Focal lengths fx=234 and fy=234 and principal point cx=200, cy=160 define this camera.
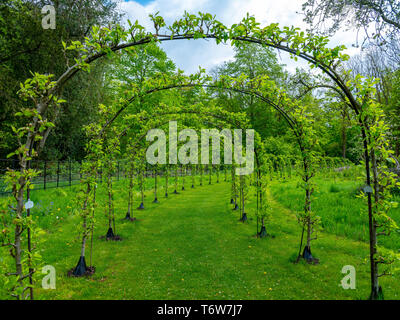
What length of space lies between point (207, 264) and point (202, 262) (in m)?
0.15

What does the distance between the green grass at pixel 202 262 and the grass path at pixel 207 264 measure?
0.02 meters

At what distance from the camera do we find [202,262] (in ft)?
16.5

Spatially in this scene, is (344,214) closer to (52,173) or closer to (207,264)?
(207,264)

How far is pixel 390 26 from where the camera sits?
8.04 meters

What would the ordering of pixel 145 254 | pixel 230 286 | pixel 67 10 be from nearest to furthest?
pixel 230 286 → pixel 145 254 → pixel 67 10

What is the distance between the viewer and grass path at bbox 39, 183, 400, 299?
3764mm

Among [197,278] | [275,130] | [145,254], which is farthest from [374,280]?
[275,130]

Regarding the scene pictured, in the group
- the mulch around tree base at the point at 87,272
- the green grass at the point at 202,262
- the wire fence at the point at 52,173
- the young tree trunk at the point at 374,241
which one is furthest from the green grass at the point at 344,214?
the wire fence at the point at 52,173

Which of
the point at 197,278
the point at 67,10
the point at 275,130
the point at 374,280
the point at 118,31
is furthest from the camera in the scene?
the point at 275,130

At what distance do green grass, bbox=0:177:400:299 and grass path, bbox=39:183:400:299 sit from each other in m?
0.02

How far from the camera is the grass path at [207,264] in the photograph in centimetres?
376

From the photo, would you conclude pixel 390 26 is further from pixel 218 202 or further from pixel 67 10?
pixel 67 10

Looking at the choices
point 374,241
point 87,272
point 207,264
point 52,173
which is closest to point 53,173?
point 52,173

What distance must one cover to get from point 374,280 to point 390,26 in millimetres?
8899
